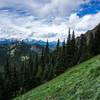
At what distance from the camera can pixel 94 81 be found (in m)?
20.8

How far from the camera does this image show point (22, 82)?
108 m

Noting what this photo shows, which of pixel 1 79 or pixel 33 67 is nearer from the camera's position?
pixel 1 79

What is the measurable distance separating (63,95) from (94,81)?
106 inches

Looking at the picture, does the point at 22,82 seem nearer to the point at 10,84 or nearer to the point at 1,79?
the point at 10,84

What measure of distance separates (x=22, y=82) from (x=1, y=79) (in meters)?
19.2

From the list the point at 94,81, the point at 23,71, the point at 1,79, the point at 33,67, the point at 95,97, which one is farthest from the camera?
the point at 33,67

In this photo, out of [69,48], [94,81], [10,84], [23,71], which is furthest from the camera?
[23,71]

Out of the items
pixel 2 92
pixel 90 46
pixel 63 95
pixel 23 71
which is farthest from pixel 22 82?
pixel 63 95

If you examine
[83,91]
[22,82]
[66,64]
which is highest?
[83,91]

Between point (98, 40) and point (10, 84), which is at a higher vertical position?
point (98, 40)

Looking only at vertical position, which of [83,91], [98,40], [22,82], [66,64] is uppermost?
[83,91]

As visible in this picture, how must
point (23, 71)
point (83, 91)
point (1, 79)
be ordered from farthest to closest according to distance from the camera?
1. point (23, 71)
2. point (1, 79)
3. point (83, 91)

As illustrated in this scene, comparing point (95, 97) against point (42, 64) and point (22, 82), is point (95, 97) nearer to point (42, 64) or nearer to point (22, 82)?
point (22, 82)

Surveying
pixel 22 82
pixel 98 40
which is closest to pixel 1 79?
pixel 22 82
